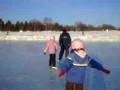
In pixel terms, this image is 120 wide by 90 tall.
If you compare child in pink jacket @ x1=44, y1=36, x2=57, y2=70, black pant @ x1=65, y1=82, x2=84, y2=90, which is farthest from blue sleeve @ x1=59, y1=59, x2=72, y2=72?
child in pink jacket @ x1=44, y1=36, x2=57, y2=70

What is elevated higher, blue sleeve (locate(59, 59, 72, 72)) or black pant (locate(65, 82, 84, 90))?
blue sleeve (locate(59, 59, 72, 72))

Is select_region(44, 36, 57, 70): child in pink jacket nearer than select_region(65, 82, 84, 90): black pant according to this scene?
No

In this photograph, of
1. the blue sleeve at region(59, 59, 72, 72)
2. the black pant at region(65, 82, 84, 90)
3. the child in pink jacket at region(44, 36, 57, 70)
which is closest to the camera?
the blue sleeve at region(59, 59, 72, 72)

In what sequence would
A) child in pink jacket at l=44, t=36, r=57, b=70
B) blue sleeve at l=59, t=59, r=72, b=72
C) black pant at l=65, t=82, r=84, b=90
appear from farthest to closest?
1. child in pink jacket at l=44, t=36, r=57, b=70
2. black pant at l=65, t=82, r=84, b=90
3. blue sleeve at l=59, t=59, r=72, b=72

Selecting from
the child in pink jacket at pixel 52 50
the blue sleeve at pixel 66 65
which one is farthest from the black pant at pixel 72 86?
the child in pink jacket at pixel 52 50

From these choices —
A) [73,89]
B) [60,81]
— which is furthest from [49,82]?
[73,89]

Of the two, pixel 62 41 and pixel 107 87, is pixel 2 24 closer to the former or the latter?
pixel 62 41

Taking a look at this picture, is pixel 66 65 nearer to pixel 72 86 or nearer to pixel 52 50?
pixel 72 86

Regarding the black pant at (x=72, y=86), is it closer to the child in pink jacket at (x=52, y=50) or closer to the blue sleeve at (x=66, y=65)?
the blue sleeve at (x=66, y=65)

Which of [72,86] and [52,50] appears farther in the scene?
[52,50]

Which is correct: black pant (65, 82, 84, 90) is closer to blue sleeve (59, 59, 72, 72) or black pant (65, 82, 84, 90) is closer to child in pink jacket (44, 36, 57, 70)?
blue sleeve (59, 59, 72, 72)

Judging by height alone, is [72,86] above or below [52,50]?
above

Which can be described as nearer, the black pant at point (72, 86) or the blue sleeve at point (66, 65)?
the blue sleeve at point (66, 65)

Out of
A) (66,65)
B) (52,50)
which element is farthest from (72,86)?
(52,50)
